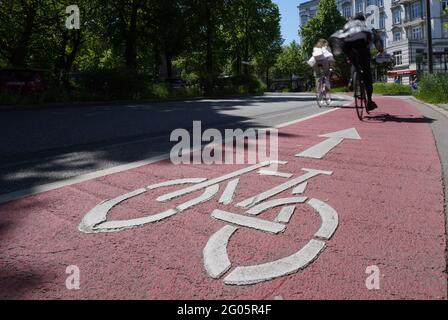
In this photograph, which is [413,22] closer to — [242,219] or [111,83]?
[111,83]

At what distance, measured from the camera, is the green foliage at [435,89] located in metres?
13.5

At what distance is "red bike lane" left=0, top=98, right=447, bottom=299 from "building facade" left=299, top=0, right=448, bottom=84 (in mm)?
57846

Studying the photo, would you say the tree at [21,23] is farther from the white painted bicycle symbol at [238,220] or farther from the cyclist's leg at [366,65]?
the white painted bicycle symbol at [238,220]

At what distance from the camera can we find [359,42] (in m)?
7.57

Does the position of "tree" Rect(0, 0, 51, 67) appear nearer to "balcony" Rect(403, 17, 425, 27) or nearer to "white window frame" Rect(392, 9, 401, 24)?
"balcony" Rect(403, 17, 425, 27)

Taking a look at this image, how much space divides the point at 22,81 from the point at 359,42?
1544 cm

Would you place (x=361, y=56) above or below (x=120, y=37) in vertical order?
below

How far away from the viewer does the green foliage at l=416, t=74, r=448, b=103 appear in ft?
44.4

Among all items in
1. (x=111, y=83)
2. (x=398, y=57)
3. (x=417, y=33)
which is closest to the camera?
(x=111, y=83)

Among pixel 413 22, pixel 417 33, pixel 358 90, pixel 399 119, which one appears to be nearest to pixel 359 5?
pixel 413 22

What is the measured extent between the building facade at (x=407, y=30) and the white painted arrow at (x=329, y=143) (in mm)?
54531

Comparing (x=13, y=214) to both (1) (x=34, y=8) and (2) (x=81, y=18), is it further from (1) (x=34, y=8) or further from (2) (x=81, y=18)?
(2) (x=81, y=18)

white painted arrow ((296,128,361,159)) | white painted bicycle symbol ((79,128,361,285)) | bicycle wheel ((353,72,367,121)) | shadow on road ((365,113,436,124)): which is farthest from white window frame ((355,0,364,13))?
white painted bicycle symbol ((79,128,361,285))

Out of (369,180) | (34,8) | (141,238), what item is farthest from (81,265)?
(34,8)
